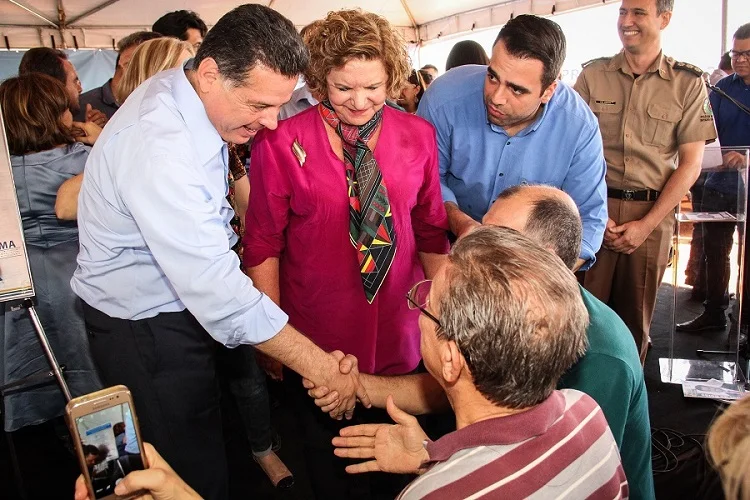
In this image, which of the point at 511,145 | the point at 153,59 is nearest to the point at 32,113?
the point at 153,59

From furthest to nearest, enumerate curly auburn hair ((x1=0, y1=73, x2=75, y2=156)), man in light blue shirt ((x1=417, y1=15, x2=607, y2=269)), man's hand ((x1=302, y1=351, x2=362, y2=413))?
curly auburn hair ((x1=0, y1=73, x2=75, y2=156)) → man in light blue shirt ((x1=417, y1=15, x2=607, y2=269)) → man's hand ((x1=302, y1=351, x2=362, y2=413))

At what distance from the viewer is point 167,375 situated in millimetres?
1828

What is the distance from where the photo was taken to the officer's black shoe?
14.5ft

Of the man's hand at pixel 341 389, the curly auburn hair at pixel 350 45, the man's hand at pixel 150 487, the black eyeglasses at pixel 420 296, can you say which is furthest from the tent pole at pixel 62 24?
the man's hand at pixel 150 487

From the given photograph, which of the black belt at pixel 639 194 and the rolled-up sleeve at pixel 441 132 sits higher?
the rolled-up sleeve at pixel 441 132

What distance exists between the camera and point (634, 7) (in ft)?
10.7

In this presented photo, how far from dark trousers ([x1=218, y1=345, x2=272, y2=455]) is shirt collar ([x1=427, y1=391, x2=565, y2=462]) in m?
1.73

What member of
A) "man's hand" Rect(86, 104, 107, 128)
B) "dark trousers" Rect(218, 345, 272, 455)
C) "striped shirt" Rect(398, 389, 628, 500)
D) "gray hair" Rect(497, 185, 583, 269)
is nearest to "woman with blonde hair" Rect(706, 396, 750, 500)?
"striped shirt" Rect(398, 389, 628, 500)

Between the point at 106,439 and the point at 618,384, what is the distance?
1.10 metres

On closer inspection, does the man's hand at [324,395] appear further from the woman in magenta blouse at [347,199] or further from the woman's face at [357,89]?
the woman's face at [357,89]

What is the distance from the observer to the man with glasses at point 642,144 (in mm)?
3352

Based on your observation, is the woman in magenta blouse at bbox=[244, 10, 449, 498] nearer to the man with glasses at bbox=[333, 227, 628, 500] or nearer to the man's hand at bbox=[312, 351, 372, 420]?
the man's hand at bbox=[312, 351, 372, 420]

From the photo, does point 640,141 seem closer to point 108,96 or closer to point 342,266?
point 342,266

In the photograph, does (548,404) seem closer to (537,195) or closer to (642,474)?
(642,474)
